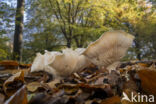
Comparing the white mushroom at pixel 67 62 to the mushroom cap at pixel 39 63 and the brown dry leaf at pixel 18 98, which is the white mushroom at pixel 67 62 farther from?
the brown dry leaf at pixel 18 98

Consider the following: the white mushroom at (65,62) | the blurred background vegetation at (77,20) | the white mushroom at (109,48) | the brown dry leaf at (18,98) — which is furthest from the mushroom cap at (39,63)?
the blurred background vegetation at (77,20)

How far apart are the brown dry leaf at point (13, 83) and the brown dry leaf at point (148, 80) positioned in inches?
15.9

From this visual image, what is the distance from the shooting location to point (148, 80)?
36cm

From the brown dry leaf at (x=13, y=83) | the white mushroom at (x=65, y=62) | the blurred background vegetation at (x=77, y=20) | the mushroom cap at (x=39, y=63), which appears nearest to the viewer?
the brown dry leaf at (x=13, y=83)

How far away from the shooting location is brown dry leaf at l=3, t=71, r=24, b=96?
465mm

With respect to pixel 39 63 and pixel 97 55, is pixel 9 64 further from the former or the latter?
pixel 97 55

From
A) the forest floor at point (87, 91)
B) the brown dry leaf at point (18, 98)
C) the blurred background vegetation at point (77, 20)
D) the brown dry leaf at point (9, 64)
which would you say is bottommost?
the forest floor at point (87, 91)

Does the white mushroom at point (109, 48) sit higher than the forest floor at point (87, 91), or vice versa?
the white mushroom at point (109, 48)

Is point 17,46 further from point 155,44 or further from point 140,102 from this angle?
point 155,44

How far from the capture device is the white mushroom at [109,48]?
53 cm

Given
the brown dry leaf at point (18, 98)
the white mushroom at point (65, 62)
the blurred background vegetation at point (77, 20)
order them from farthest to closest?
1. the blurred background vegetation at point (77, 20)
2. the white mushroom at point (65, 62)
3. the brown dry leaf at point (18, 98)

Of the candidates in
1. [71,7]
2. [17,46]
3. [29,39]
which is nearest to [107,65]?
[17,46]

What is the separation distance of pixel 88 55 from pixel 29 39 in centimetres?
980

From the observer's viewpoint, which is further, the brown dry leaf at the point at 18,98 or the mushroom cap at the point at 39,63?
the mushroom cap at the point at 39,63
